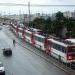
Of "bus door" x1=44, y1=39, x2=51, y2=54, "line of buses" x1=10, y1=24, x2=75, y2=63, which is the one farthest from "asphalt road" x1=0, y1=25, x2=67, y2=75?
"bus door" x1=44, y1=39, x2=51, y2=54

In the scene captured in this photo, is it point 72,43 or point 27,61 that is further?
point 27,61

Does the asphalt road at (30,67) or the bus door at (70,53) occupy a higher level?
the bus door at (70,53)

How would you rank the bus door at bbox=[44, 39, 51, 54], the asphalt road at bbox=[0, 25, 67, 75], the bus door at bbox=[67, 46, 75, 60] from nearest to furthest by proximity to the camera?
1. the asphalt road at bbox=[0, 25, 67, 75]
2. the bus door at bbox=[67, 46, 75, 60]
3. the bus door at bbox=[44, 39, 51, 54]

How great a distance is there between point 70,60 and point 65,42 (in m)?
3.15

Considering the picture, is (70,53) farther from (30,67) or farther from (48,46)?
(48,46)

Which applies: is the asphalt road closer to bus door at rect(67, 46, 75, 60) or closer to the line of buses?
the line of buses

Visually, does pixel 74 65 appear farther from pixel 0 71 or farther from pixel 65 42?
pixel 0 71

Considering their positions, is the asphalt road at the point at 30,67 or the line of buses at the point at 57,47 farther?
the line of buses at the point at 57,47

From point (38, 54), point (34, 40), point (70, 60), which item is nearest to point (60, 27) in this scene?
point (34, 40)

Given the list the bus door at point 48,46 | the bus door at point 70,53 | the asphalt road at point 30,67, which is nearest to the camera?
the asphalt road at point 30,67

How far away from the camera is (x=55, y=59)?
38344 mm

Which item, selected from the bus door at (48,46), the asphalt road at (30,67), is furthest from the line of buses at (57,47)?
the asphalt road at (30,67)

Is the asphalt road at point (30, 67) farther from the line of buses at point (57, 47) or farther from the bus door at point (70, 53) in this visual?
the bus door at point (70, 53)

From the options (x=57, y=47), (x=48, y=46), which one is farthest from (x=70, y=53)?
(x=48, y=46)
